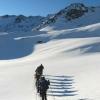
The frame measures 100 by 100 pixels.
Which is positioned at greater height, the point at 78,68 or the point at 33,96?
the point at 78,68

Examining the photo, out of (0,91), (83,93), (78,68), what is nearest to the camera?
(83,93)

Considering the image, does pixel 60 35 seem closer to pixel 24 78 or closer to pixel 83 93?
pixel 24 78

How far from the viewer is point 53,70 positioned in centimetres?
3394

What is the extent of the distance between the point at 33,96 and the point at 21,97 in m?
0.79

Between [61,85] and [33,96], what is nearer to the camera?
[33,96]

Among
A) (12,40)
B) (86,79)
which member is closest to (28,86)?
(86,79)

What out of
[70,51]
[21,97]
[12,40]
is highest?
[12,40]

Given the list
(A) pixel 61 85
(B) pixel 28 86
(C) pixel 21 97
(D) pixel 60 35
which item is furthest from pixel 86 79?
(D) pixel 60 35

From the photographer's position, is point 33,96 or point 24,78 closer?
point 33,96

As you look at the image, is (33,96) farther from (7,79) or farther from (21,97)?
(7,79)

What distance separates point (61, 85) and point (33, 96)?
385 cm

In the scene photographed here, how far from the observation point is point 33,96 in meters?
21.5

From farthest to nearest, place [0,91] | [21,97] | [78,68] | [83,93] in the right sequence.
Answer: [78,68] < [0,91] < [21,97] < [83,93]

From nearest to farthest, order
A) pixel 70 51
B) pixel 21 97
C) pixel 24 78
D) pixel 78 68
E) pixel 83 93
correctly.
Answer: pixel 83 93
pixel 21 97
pixel 24 78
pixel 78 68
pixel 70 51
